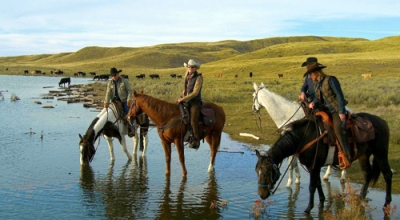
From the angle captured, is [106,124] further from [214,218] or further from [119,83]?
[214,218]

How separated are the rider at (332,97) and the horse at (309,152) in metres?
0.30

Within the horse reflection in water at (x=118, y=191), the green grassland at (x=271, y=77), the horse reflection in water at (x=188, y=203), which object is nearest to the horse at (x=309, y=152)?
the horse reflection in water at (x=188, y=203)

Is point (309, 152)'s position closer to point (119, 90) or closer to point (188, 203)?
point (188, 203)

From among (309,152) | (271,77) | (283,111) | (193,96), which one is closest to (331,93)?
(309,152)

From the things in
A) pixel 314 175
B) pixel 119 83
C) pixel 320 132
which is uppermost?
pixel 119 83

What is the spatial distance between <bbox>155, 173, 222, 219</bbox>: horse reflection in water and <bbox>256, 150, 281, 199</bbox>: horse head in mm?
1148

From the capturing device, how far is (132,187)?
29.4 ft

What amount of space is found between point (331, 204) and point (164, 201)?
10.3 feet

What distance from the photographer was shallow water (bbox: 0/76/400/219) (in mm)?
7465

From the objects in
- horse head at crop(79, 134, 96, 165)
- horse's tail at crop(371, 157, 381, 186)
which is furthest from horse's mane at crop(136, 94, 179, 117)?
horse's tail at crop(371, 157, 381, 186)

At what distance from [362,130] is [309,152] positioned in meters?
0.99

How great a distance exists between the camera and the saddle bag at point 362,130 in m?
7.11

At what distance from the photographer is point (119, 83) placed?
11.4m

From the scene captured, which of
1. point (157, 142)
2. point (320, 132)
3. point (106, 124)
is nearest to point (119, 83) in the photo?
point (106, 124)
